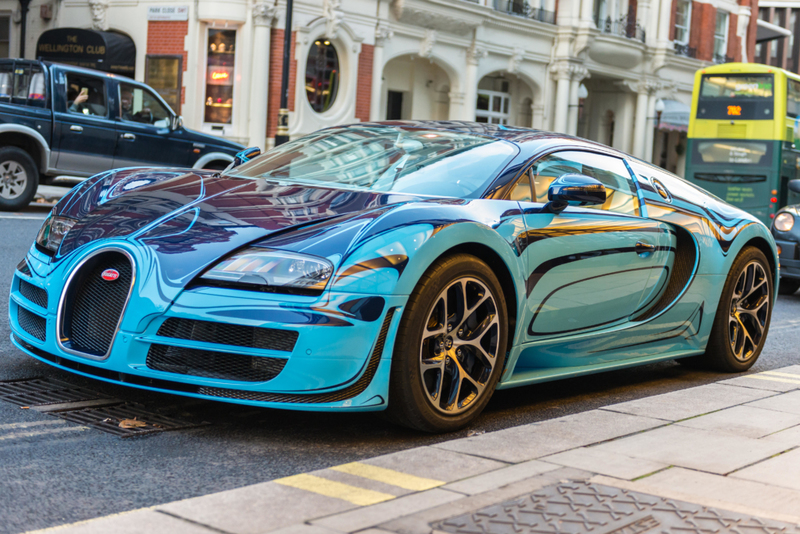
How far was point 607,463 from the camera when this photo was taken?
3.44m

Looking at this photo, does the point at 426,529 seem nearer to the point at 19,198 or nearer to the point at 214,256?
the point at 214,256

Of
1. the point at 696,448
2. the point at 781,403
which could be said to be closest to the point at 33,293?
the point at 696,448

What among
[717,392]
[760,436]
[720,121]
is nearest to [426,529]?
[760,436]

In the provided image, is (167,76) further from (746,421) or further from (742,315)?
(746,421)

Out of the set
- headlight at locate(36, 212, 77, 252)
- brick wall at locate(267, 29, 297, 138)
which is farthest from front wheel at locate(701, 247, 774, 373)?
brick wall at locate(267, 29, 297, 138)

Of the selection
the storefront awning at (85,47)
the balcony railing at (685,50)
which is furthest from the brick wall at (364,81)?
the balcony railing at (685,50)

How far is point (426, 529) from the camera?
265cm

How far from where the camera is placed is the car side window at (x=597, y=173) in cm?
469

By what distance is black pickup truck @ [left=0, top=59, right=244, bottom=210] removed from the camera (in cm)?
1291

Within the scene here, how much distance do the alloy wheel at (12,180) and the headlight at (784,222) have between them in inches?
377

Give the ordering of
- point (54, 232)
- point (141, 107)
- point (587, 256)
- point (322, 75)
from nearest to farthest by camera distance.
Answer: point (54, 232) < point (587, 256) < point (141, 107) < point (322, 75)

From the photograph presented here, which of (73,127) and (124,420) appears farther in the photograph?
(73,127)

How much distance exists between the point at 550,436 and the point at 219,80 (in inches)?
832

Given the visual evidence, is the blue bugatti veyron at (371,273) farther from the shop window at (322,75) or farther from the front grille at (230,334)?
the shop window at (322,75)
